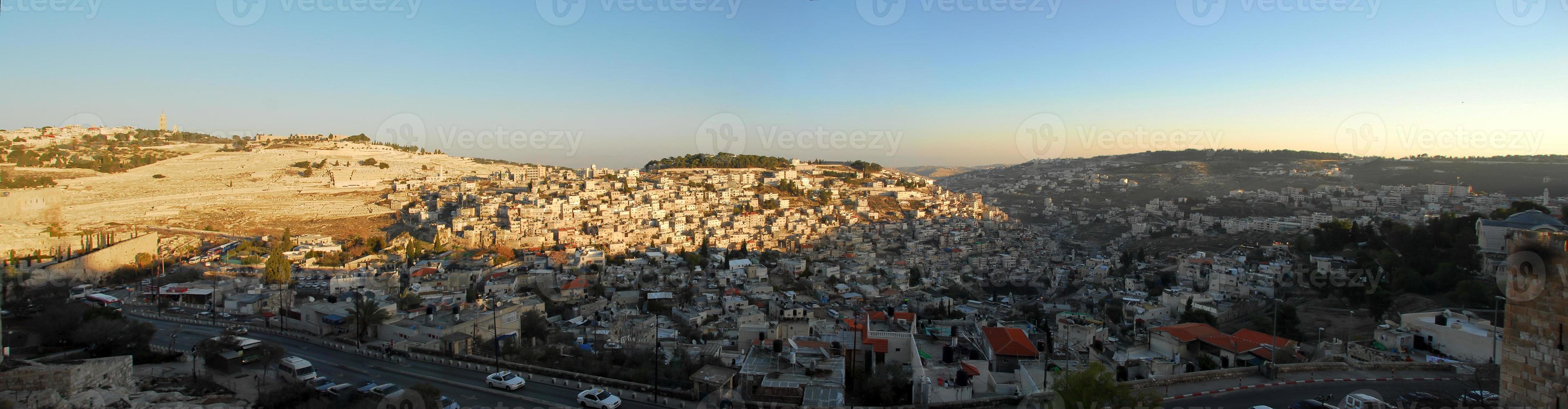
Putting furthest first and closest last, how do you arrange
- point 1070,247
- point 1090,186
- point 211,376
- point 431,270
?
point 1090,186 < point 1070,247 < point 431,270 < point 211,376

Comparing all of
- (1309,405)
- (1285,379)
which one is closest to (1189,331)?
(1285,379)

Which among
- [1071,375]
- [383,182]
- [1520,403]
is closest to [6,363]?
[1071,375]

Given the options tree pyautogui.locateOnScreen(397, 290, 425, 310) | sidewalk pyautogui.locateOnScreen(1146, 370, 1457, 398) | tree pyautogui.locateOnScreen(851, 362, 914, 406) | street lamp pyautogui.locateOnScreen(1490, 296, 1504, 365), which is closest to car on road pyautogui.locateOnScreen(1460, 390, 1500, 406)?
sidewalk pyautogui.locateOnScreen(1146, 370, 1457, 398)

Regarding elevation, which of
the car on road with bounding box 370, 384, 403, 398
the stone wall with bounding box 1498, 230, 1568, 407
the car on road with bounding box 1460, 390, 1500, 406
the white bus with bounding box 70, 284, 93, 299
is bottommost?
the white bus with bounding box 70, 284, 93, 299

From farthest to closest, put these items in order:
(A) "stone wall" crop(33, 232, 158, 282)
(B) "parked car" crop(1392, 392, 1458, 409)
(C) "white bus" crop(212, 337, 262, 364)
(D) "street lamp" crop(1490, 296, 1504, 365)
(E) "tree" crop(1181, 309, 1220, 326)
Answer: (A) "stone wall" crop(33, 232, 158, 282)
(E) "tree" crop(1181, 309, 1220, 326)
(C) "white bus" crop(212, 337, 262, 364)
(D) "street lamp" crop(1490, 296, 1504, 365)
(B) "parked car" crop(1392, 392, 1458, 409)

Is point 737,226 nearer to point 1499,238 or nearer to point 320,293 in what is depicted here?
point 320,293

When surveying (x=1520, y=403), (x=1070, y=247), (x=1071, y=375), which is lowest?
(x=1070, y=247)

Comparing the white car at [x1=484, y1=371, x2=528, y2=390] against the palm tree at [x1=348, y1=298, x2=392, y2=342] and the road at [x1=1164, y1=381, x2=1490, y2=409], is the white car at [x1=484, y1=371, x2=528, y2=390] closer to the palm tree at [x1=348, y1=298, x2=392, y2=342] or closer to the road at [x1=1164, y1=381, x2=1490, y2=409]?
the palm tree at [x1=348, y1=298, x2=392, y2=342]
